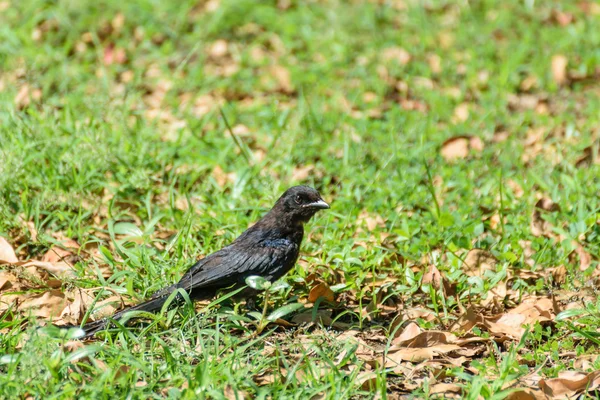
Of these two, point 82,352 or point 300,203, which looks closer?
point 82,352

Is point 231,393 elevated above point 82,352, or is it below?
below

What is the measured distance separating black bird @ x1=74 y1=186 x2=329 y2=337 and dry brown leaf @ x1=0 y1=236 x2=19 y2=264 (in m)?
1.10

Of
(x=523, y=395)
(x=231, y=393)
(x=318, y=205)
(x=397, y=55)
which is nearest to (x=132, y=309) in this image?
(x=231, y=393)

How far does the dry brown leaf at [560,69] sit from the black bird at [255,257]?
405cm

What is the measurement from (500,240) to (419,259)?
68 centimetres

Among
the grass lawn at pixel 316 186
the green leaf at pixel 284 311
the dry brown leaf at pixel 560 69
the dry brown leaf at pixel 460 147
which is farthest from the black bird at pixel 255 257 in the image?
the dry brown leaf at pixel 560 69

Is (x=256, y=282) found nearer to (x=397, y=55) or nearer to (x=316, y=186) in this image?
(x=316, y=186)

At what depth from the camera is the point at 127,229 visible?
19.4 feet

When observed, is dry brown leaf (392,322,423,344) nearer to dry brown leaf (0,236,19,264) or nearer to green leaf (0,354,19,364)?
green leaf (0,354,19,364)

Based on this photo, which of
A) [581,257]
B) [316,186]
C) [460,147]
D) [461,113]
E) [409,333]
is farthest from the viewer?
[461,113]

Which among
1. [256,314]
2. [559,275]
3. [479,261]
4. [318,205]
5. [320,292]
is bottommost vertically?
[559,275]

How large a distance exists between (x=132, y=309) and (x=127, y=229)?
49.1 inches

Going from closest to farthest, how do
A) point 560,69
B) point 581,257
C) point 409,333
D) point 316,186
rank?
point 409,333, point 581,257, point 316,186, point 560,69

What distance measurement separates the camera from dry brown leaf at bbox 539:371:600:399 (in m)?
4.24
